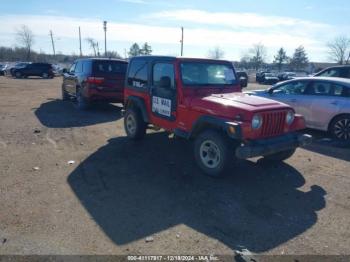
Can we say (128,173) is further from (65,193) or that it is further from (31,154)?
(31,154)

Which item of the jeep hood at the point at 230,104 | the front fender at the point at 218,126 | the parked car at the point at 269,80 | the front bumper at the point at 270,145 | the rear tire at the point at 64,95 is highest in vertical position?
the jeep hood at the point at 230,104

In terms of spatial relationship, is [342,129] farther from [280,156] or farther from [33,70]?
[33,70]

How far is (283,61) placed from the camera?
98.4m

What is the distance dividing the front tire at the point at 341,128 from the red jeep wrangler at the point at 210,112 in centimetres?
277

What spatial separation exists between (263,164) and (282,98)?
3.61m

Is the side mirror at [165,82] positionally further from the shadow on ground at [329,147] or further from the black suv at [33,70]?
the black suv at [33,70]

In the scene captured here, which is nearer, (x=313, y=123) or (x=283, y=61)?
(x=313, y=123)

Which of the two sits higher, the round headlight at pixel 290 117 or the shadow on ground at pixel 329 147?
the round headlight at pixel 290 117

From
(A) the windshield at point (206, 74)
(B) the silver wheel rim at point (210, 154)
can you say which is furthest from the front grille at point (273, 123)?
(A) the windshield at point (206, 74)

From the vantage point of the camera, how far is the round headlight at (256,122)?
198 inches

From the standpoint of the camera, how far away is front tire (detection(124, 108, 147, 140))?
24.6 ft

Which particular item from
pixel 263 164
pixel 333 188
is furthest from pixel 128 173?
pixel 333 188

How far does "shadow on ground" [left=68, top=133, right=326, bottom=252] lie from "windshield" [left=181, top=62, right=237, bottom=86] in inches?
60.5

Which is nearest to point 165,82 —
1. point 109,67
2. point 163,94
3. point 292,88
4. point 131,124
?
point 163,94
